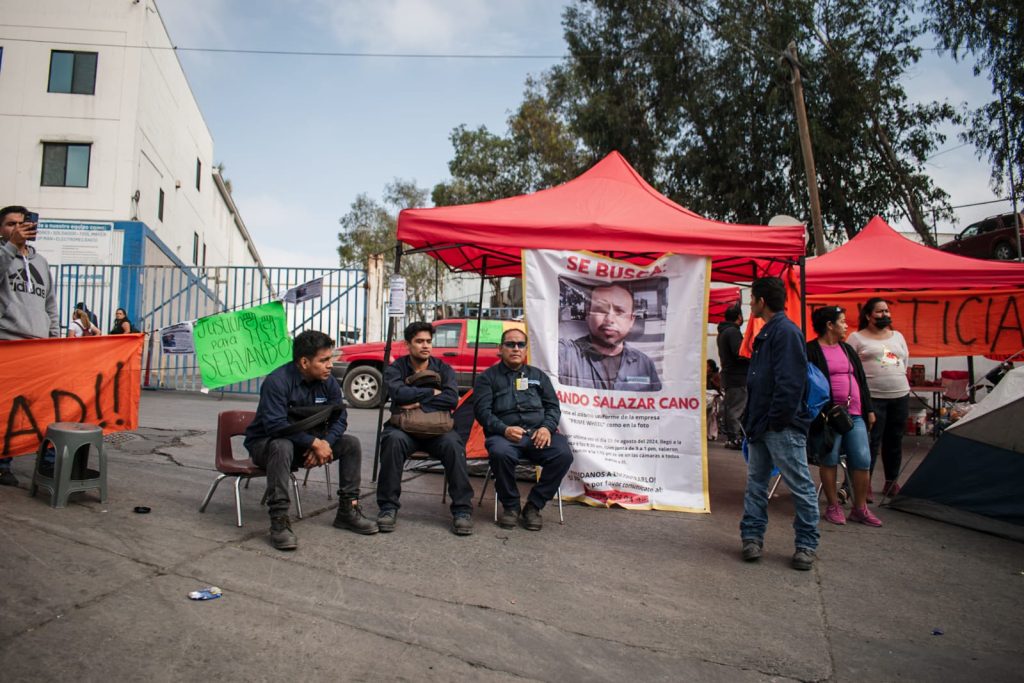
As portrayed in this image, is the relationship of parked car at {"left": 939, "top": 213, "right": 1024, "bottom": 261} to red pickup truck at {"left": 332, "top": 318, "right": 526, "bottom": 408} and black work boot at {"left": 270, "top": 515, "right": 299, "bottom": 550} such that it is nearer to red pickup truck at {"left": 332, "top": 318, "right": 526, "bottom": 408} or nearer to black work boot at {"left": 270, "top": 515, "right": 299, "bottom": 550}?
red pickup truck at {"left": 332, "top": 318, "right": 526, "bottom": 408}

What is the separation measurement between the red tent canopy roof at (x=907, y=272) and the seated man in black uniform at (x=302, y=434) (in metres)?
6.05

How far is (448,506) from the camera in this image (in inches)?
218

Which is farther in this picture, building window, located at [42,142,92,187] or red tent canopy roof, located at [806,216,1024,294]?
building window, located at [42,142,92,187]

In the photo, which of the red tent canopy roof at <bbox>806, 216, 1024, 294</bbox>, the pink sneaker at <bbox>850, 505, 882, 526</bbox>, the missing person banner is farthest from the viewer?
the red tent canopy roof at <bbox>806, 216, 1024, 294</bbox>

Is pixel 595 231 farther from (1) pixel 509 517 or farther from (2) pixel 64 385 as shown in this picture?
(2) pixel 64 385

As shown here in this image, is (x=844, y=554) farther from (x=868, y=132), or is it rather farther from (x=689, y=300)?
(x=868, y=132)

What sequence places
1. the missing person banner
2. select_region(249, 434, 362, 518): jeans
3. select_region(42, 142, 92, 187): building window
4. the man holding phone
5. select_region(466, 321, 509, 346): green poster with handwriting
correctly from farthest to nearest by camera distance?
select_region(42, 142, 92, 187): building window
select_region(466, 321, 509, 346): green poster with handwriting
the missing person banner
the man holding phone
select_region(249, 434, 362, 518): jeans

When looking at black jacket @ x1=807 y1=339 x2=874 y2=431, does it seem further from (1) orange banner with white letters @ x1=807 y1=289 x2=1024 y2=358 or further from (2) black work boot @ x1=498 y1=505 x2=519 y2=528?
(1) orange banner with white letters @ x1=807 y1=289 x2=1024 y2=358

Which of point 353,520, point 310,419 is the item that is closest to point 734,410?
point 353,520

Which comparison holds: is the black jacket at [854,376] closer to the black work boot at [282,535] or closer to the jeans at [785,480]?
the jeans at [785,480]

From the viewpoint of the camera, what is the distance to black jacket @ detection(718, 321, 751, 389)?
843 cm

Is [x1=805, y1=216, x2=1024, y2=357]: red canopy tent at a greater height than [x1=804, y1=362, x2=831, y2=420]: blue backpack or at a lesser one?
greater

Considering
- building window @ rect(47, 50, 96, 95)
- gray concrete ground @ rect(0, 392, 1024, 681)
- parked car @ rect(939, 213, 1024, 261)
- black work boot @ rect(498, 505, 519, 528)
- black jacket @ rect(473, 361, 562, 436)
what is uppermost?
Result: building window @ rect(47, 50, 96, 95)

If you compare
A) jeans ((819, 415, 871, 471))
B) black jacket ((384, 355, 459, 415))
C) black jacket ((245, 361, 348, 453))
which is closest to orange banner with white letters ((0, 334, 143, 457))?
black jacket ((245, 361, 348, 453))
